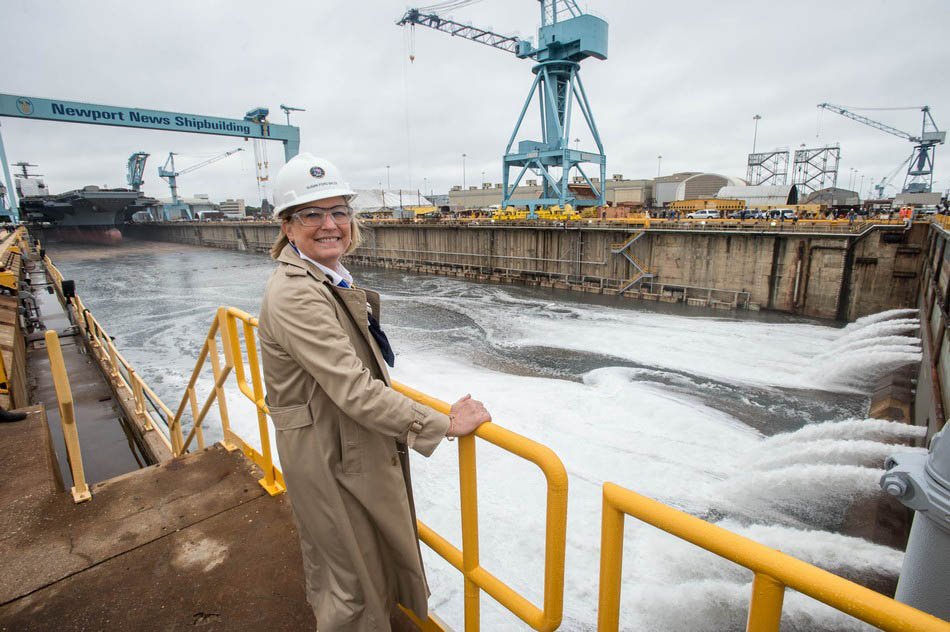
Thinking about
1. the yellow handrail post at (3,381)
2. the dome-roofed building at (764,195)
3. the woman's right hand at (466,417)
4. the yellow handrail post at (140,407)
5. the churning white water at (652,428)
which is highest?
the dome-roofed building at (764,195)

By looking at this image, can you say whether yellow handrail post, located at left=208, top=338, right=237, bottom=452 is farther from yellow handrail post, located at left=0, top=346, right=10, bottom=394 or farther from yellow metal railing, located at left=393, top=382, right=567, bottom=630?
yellow handrail post, located at left=0, top=346, right=10, bottom=394

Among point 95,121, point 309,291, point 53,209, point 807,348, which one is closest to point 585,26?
point 807,348

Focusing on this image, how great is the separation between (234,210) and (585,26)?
113m

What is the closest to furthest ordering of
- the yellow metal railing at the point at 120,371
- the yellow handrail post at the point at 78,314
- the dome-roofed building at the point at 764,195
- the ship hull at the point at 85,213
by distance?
the yellow metal railing at the point at 120,371
the yellow handrail post at the point at 78,314
the dome-roofed building at the point at 764,195
the ship hull at the point at 85,213

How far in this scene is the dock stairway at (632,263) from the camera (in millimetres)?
23609

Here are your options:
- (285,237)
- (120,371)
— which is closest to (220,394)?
(285,237)

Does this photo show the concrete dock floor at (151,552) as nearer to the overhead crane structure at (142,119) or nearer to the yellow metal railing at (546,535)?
the yellow metal railing at (546,535)

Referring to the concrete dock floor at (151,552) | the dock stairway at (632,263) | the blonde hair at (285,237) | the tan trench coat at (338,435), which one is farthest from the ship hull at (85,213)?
the tan trench coat at (338,435)

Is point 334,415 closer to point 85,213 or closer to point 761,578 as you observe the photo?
point 761,578

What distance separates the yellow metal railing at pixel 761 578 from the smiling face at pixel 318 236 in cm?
127

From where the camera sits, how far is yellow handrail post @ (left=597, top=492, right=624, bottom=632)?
4.58 ft

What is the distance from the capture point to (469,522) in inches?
74.8

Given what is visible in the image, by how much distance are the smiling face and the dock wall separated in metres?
22.1

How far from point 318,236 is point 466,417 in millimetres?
889
